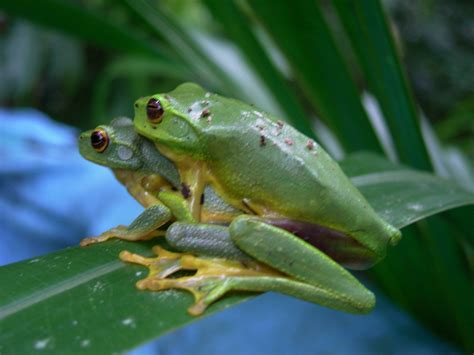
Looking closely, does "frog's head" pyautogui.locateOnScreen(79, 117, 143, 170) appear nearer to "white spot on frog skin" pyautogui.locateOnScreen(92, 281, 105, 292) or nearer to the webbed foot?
the webbed foot

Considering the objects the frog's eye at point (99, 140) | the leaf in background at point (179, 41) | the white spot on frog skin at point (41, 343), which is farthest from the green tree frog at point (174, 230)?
the leaf in background at point (179, 41)

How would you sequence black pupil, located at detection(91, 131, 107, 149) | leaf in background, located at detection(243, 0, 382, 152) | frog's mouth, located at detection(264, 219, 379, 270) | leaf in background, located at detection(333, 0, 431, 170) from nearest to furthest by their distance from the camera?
frog's mouth, located at detection(264, 219, 379, 270)
black pupil, located at detection(91, 131, 107, 149)
leaf in background, located at detection(333, 0, 431, 170)
leaf in background, located at detection(243, 0, 382, 152)

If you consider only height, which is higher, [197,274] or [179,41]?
[179,41]

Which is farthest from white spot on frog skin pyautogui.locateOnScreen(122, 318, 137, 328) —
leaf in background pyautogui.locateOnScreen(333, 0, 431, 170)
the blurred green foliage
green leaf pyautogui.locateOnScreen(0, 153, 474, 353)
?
leaf in background pyautogui.locateOnScreen(333, 0, 431, 170)

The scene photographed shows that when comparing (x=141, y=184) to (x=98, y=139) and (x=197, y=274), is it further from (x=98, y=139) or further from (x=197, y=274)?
(x=197, y=274)

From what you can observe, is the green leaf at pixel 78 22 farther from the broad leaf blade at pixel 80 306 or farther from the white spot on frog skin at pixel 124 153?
the broad leaf blade at pixel 80 306

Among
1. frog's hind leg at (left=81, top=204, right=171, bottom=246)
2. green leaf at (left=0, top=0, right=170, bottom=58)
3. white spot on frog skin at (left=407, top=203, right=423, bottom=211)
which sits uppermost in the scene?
green leaf at (left=0, top=0, right=170, bottom=58)

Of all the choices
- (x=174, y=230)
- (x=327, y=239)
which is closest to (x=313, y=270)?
(x=327, y=239)
